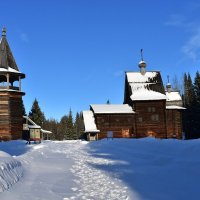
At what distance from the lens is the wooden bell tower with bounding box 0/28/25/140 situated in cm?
3897

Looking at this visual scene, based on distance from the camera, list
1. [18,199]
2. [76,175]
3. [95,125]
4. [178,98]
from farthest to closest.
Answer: [178,98]
[95,125]
[76,175]
[18,199]

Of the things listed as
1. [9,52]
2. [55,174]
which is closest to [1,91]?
[9,52]

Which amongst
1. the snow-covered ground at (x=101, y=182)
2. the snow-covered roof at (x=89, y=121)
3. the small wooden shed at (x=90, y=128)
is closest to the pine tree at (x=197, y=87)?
the snow-covered roof at (x=89, y=121)

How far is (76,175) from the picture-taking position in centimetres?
1217

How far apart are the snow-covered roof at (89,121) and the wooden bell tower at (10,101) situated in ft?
30.2

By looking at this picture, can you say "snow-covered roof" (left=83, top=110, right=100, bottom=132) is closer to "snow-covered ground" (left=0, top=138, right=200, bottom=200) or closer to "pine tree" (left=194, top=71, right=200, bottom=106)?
"pine tree" (left=194, top=71, right=200, bottom=106)

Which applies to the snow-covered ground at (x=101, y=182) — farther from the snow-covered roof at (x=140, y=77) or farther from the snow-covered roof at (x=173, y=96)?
the snow-covered roof at (x=173, y=96)

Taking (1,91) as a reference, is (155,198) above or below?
below

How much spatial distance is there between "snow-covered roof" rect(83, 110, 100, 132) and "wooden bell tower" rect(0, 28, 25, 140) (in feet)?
30.2

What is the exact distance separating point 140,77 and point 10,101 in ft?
66.1

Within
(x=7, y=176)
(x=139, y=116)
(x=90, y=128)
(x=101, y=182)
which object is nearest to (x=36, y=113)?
(x=90, y=128)

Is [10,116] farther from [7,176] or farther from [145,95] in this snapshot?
[7,176]

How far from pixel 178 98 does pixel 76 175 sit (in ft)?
133

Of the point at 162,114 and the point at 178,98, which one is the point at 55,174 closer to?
the point at 162,114
